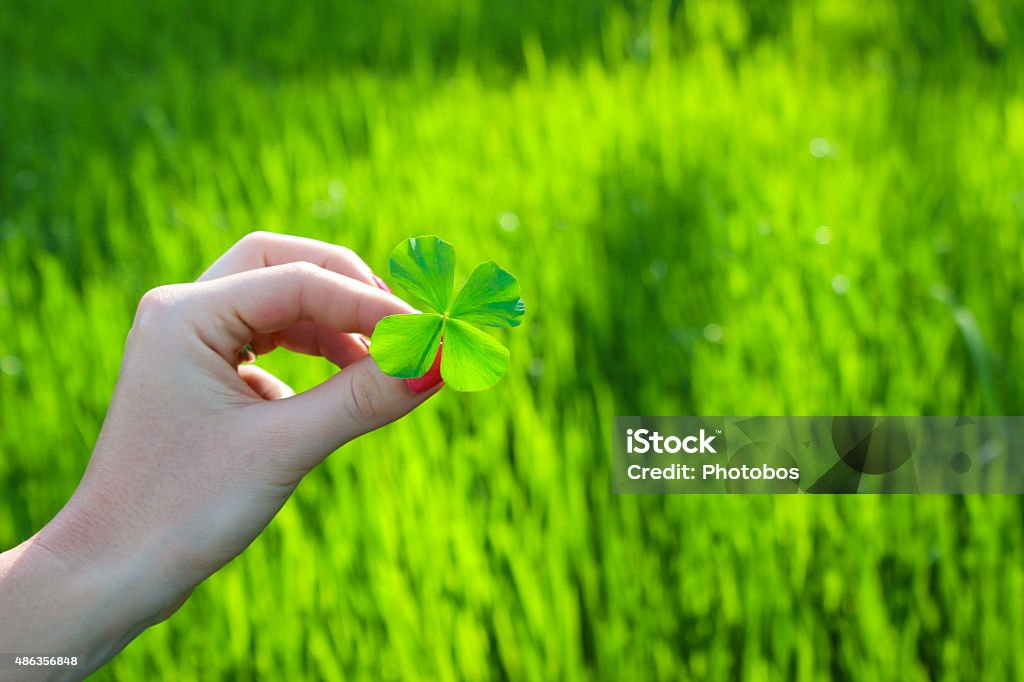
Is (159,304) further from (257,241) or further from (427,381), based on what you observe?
(427,381)

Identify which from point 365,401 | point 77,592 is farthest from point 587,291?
point 77,592

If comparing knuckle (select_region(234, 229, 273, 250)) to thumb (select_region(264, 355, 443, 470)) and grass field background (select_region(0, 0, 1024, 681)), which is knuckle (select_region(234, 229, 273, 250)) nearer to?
thumb (select_region(264, 355, 443, 470))

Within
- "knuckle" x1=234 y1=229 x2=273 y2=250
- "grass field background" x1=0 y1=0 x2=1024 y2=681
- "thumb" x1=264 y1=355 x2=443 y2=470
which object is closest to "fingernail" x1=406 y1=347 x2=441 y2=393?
"thumb" x1=264 y1=355 x2=443 y2=470

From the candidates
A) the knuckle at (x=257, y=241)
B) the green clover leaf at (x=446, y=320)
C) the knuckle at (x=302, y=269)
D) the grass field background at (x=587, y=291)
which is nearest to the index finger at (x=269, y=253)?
the knuckle at (x=257, y=241)

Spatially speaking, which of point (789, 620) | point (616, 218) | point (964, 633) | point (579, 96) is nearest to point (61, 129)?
point (579, 96)

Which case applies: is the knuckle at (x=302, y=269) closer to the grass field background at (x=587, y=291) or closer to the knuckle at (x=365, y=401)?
the knuckle at (x=365, y=401)
